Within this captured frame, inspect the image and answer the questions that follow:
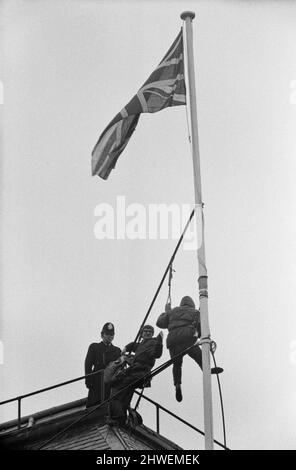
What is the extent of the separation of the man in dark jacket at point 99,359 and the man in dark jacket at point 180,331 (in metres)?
1.00

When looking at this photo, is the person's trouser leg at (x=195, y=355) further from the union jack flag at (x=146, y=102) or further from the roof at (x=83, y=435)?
the union jack flag at (x=146, y=102)

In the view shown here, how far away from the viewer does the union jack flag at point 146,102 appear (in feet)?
96.6

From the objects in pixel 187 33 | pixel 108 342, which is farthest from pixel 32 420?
pixel 187 33

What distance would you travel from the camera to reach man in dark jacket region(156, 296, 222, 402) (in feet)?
97.2

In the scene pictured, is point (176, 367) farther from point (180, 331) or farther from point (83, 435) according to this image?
point (83, 435)

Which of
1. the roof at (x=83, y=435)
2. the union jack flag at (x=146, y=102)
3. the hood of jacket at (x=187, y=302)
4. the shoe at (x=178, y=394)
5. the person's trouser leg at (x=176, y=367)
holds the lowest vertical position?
Answer: the roof at (x=83, y=435)

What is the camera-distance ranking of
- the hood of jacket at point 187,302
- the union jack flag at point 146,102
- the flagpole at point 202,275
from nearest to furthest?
the flagpole at point 202,275, the union jack flag at point 146,102, the hood of jacket at point 187,302

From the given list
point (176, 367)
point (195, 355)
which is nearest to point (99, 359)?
point (176, 367)

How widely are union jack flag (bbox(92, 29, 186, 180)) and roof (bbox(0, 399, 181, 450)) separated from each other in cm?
475

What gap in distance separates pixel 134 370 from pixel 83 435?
1.71m

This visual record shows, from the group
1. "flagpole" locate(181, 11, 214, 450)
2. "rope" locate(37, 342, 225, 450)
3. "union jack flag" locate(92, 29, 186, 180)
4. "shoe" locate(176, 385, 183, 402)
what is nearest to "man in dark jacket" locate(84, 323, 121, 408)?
"rope" locate(37, 342, 225, 450)

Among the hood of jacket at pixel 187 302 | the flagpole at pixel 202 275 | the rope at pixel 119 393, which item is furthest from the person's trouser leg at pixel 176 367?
the flagpole at pixel 202 275

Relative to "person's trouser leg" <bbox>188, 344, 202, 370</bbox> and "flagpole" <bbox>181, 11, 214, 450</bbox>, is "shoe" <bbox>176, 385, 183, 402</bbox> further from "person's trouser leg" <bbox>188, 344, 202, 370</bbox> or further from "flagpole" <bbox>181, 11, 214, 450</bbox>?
"flagpole" <bbox>181, 11, 214, 450</bbox>
